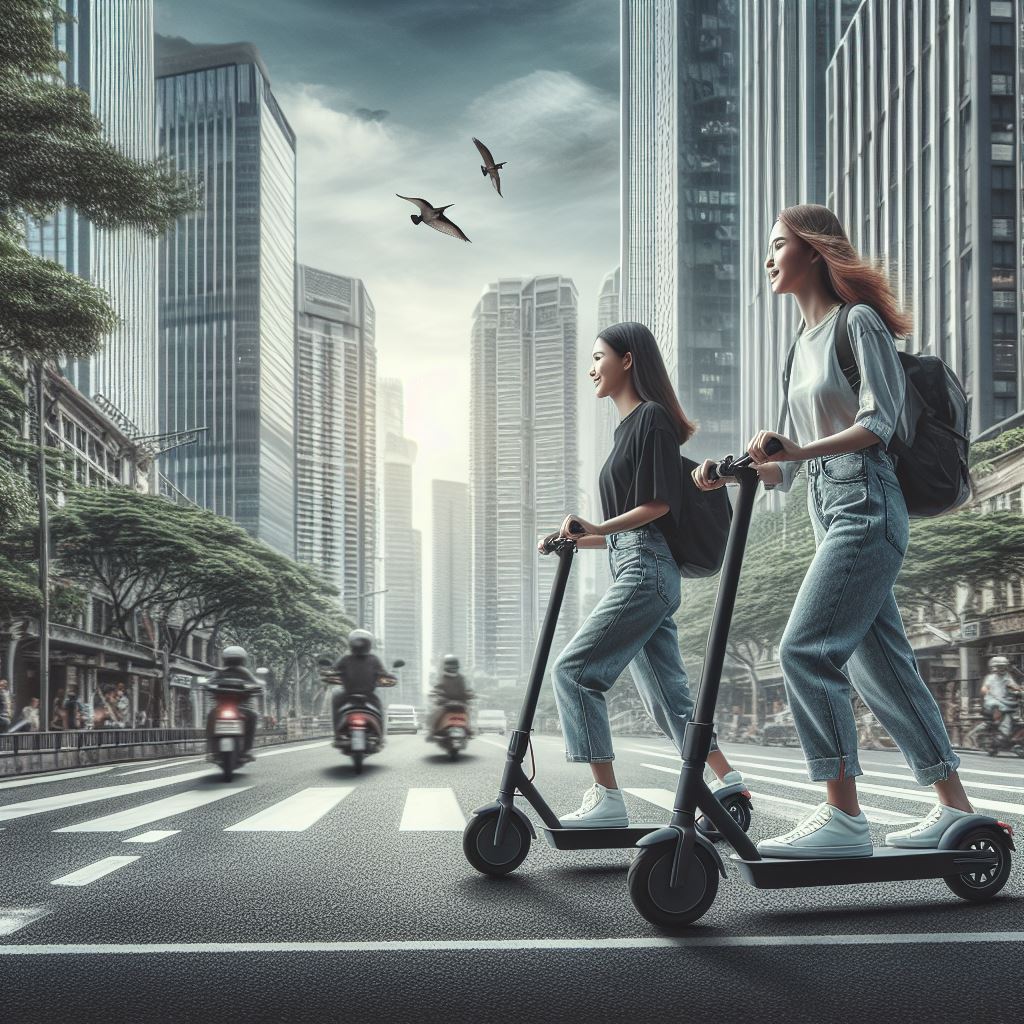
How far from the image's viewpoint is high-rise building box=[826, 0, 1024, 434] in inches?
1604

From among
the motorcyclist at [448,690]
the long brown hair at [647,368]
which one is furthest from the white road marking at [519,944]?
the motorcyclist at [448,690]

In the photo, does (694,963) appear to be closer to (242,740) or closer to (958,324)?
(242,740)

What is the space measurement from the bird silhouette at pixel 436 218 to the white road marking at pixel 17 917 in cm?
289

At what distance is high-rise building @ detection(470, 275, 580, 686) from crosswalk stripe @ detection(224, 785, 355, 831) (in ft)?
358

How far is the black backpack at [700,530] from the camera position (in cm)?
402

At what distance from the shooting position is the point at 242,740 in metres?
11.3

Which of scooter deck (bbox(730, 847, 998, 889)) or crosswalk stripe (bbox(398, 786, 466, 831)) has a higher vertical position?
scooter deck (bbox(730, 847, 998, 889))

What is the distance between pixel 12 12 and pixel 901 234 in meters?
38.6

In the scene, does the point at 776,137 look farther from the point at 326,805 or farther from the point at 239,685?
the point at 326,805

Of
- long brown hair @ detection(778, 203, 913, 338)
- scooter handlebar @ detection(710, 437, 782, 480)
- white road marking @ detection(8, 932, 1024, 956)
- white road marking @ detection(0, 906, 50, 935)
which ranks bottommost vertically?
white road marking @ detection(0, 906, 50, 935)

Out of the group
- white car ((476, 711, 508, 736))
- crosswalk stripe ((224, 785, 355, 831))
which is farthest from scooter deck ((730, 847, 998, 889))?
white car ((476, 711, 508, 736))

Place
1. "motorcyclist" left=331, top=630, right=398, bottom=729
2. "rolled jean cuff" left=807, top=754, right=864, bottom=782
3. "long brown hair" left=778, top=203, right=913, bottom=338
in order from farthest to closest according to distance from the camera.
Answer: "motorcyclist" left=331, top=630, right=398, bottom=729
"long brown hair" left=778, top=203, right=913, bottom=338
"rolled jean cuff" left=807, top=754, right=864, bottom=782

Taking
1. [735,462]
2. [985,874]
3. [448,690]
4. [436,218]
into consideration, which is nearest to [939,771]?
[985,874]

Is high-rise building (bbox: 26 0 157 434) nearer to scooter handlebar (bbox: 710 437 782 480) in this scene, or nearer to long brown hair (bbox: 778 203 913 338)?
long brown hair (bbox: 778 203 913 338)
